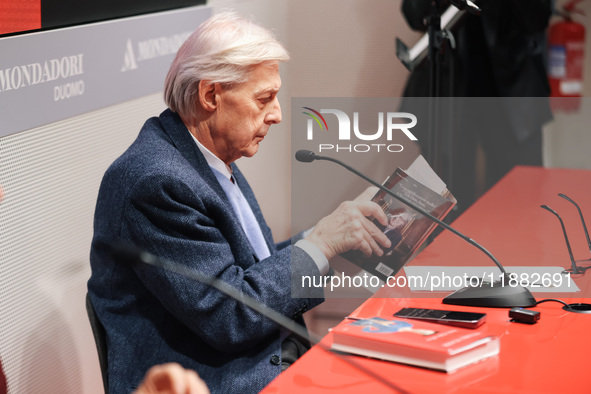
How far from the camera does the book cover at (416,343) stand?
1.18 metres

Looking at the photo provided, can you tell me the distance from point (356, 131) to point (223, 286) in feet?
1.26

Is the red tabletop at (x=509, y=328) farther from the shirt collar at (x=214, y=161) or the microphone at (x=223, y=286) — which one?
the shirt collar at (x=214, y=161)

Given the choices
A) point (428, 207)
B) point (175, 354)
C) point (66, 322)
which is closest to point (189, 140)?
point (175, 354)

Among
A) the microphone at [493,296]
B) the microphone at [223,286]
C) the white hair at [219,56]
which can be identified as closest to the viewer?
the microphone at [223,286]

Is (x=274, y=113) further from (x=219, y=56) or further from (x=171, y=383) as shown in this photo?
(x=171, y=383)

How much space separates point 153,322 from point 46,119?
69 centimetres

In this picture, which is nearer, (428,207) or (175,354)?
(428,207)

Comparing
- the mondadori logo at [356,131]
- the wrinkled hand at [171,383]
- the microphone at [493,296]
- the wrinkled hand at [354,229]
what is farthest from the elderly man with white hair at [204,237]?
the wrinkled hand at [171,383]

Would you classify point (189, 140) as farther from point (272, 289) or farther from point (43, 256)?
point (43, 256)

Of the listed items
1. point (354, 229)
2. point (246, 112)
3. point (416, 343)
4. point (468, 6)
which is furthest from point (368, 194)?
point (468, 6)

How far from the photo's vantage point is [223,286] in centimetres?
142

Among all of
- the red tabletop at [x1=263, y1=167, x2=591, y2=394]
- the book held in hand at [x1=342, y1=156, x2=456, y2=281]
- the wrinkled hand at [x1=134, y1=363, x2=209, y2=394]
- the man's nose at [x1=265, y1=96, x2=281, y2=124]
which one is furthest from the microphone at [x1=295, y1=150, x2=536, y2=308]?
the wrinkled hand at [x1=134, y1=363, x2=209, y2=394]

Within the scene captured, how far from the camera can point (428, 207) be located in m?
1.38

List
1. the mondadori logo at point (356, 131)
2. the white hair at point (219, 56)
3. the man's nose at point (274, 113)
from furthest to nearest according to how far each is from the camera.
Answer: the man's nose at point (274, 113)
the white hair at point (219, 56)
the mondadori logo at point (356, 131)
